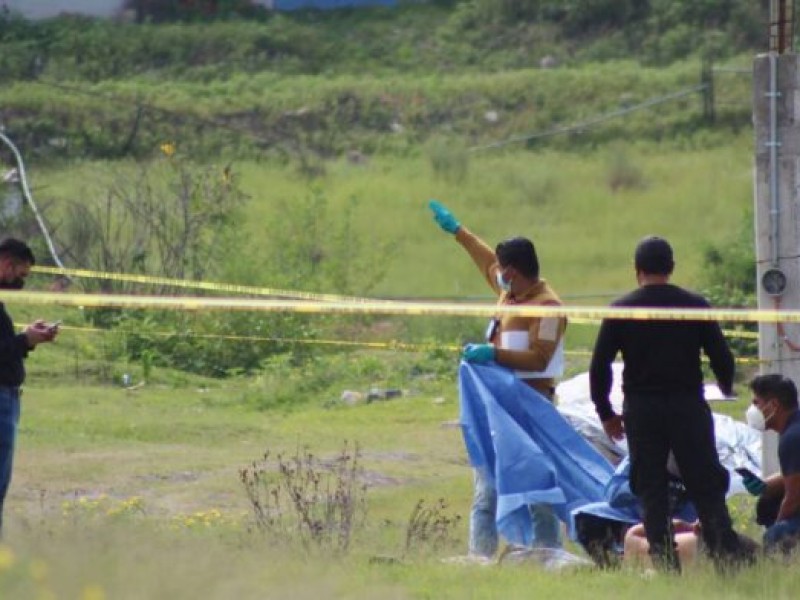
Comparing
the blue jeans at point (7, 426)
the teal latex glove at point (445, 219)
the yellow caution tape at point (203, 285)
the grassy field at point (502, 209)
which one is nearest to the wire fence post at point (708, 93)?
the grassy field at point (502, 209)

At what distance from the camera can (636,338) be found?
870cm

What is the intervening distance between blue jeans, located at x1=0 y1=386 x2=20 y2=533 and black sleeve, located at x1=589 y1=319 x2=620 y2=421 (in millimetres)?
2563

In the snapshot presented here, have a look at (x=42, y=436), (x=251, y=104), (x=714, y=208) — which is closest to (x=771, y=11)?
(x=42, y=436)

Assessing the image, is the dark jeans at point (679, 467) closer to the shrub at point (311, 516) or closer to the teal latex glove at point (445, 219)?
the shrub at point (311, 516)

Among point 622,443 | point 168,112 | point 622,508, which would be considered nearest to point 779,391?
point 622,508

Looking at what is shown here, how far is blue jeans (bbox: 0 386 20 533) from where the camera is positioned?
904 cm

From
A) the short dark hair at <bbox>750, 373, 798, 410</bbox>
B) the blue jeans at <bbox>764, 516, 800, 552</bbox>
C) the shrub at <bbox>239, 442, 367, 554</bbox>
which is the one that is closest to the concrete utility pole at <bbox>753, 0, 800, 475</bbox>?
the short dark hair at <bbox>750, 373, 798, 410</bbox>

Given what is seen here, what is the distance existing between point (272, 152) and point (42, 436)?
68.4 feet

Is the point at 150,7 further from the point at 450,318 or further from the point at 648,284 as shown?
the point at 648,284

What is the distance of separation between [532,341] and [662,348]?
1.00 m

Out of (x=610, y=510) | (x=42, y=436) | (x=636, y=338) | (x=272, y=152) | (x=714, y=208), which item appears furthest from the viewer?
(x=272, y=152)

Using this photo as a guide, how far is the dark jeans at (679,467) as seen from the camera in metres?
8.65

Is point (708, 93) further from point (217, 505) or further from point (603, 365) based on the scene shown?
point (603, 365)

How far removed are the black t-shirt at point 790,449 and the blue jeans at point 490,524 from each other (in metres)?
1.15
